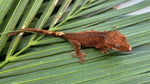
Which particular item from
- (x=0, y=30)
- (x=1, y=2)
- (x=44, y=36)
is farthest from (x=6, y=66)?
(x=1, y=2)

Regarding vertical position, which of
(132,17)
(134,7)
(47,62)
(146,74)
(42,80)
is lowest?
(146,74)

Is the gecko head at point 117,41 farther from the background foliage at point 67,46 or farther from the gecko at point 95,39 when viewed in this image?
the background foliage at point 67,46

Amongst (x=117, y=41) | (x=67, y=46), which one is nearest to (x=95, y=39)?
(x=117, y=41)

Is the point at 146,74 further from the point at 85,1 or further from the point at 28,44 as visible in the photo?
the point at 28,44

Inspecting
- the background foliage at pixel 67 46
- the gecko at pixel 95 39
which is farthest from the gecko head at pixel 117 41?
the background foliage at pixel 67 46

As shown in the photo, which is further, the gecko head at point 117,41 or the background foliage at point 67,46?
the gecko head at point 117,41

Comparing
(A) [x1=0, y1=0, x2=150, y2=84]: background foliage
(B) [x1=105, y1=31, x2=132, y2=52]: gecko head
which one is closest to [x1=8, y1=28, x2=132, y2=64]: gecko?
(B) [x1=105, y1=31, x2=132, y2=52]: gecko head
